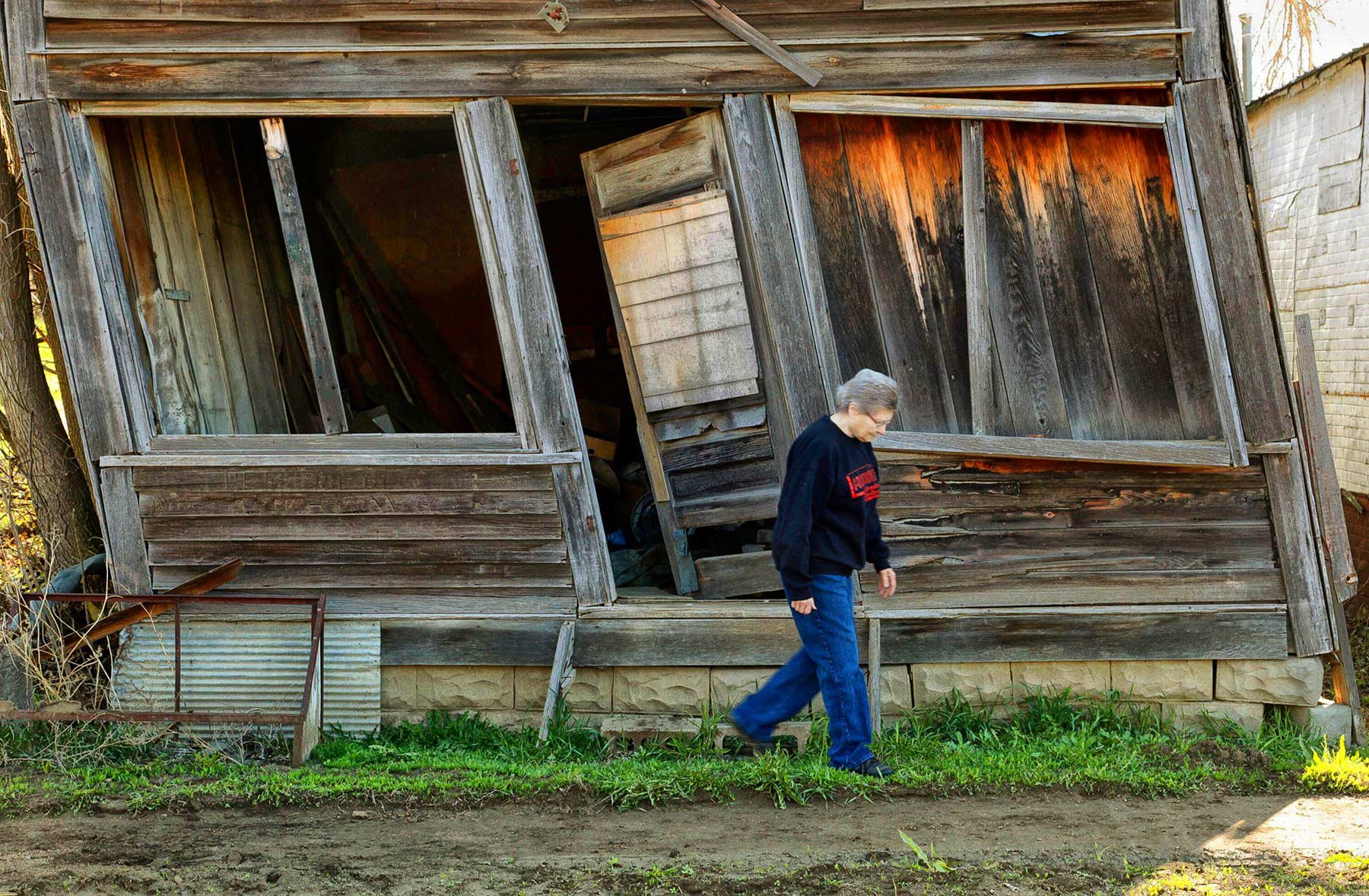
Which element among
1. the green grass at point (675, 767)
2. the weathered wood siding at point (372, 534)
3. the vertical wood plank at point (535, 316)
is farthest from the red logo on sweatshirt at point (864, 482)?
the weathered wood siding at point (372, 534)

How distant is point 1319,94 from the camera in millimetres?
7852

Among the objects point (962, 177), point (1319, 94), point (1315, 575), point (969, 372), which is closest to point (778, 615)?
point (969, 372)

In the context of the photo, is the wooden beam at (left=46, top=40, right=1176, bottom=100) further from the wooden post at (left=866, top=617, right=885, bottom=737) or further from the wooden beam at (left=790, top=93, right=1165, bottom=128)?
the wooden post at (left=866, top=617, right=885, bottom=737)

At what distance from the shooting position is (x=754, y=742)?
4844 millimetres

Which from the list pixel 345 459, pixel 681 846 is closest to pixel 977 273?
pixel 681 846

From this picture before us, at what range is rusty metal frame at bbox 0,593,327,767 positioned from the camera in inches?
186

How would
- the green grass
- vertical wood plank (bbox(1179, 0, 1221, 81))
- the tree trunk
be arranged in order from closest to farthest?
the green grass
vertical wood plank (bbox(1179, 0, 1221, 81))
the tree trunk

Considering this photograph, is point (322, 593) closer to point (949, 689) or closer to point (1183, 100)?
point (949, 689)

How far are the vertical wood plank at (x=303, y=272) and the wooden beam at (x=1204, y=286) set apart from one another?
13.4 ft

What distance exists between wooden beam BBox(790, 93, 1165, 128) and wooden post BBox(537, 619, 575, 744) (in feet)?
9.22

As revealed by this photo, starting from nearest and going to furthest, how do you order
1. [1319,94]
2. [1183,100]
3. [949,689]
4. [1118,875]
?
[1118,875]
[1183,100]
[949,689]
[1319,94]

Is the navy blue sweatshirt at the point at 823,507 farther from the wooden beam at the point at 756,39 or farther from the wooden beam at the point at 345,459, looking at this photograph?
the wooden beam at the point at 756,39

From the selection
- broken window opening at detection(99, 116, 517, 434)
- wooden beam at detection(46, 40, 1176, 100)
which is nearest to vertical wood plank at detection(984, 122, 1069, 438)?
A: wooden beam at detection(46, 40, 1176, 100)

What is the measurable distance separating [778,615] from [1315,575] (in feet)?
8.46
